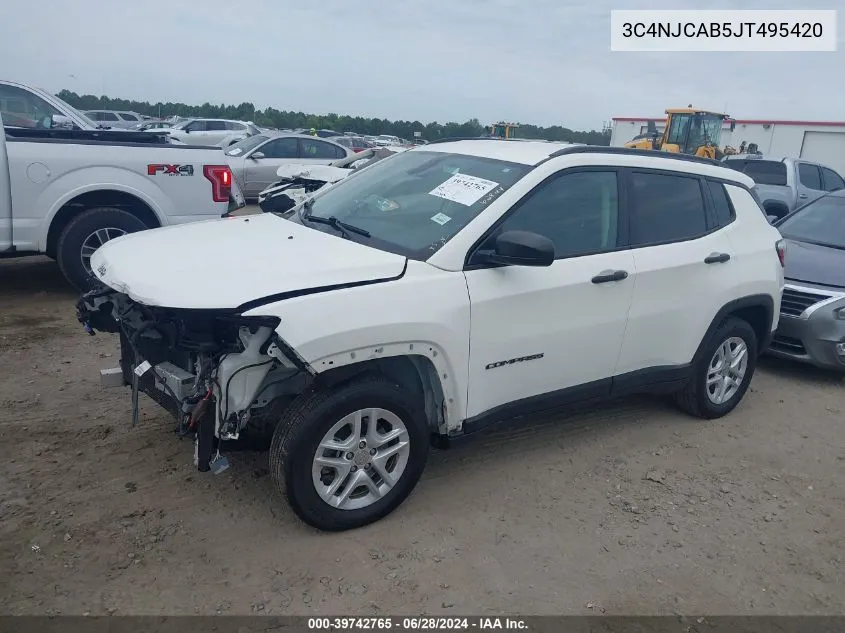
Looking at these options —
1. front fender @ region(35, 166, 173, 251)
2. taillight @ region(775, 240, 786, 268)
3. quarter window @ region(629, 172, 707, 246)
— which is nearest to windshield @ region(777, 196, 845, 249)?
taillight @ region(775, 240, 786, 268)

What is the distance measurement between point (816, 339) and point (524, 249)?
12.7 ft

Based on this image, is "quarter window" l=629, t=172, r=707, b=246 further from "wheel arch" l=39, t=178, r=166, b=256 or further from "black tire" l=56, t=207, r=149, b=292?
"black tire" l=56, t=207, r=149, b=292

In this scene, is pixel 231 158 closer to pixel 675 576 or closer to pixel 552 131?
pixel 675 576

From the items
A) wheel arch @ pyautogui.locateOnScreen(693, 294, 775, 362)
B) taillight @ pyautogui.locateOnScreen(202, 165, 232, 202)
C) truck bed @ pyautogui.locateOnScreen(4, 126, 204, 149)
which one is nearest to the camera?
wheel arch @ pyautogui.locateOnScreen(693, 294, 775, 362)

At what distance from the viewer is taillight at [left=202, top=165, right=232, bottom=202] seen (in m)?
7.15

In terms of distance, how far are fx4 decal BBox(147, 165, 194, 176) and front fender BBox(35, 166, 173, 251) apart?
0.11 m

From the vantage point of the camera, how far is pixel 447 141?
4.75m

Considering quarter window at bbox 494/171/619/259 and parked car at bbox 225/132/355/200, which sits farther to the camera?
parked car at bbox 225/132/355/200

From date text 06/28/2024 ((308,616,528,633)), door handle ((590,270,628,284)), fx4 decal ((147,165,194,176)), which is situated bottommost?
date text 06/28/2024 ((308,616,528,633))

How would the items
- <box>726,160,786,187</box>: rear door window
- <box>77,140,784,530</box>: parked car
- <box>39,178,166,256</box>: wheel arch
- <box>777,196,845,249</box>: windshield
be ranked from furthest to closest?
1. <box>726,160,786,187</box>: rear door window
2. <box>777,196,845,249</box>: windshield
3. <box>39,178,166,256</box>: wheel arch
4. <box>77,140,784,530</box>: parked car

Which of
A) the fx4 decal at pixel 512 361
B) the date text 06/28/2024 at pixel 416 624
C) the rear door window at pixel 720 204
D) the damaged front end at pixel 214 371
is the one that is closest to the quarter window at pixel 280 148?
the rear door window at pixel 720 204

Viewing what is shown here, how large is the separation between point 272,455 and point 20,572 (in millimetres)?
1125

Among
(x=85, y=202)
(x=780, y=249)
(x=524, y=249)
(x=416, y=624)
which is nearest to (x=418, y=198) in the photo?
(x=524, y=249)

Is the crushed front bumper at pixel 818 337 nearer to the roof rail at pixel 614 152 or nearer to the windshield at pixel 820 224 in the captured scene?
the windshield at pixel 820 224
